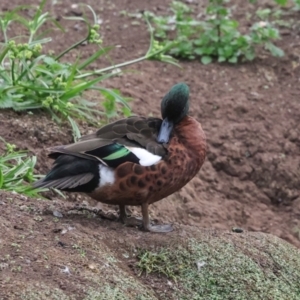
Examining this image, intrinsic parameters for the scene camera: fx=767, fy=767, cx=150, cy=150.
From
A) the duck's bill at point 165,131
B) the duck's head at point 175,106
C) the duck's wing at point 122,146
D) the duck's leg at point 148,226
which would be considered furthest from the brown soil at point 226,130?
the duck's head at point 175,106

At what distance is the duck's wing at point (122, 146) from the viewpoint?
4.01 meters

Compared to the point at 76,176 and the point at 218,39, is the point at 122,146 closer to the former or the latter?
the point at 76,176

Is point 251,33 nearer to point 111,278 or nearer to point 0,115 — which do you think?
point 0,115

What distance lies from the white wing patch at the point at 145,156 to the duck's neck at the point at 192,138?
0.74 ft

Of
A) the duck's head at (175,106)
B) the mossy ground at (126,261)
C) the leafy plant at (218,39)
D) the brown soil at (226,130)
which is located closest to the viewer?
the mossy ground at (126,261)

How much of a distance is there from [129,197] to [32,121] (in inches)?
67.6

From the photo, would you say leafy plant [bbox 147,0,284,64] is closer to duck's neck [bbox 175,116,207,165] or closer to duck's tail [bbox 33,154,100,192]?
duck's neck [bbox 175,116,207,165]

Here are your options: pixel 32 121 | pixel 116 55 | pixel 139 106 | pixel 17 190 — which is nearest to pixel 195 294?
pixel 17 190

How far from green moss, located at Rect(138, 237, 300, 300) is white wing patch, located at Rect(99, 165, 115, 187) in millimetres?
411

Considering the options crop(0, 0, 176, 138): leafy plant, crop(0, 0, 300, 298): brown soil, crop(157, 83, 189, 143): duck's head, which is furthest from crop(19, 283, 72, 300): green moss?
crop(0, 0, 176, 138): leafy plant

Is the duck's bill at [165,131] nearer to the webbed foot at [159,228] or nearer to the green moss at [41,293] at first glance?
the webbed foot at [159,228]

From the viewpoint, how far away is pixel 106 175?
4008mm

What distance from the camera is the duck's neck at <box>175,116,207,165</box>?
4.17 m

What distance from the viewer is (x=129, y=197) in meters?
4.04
